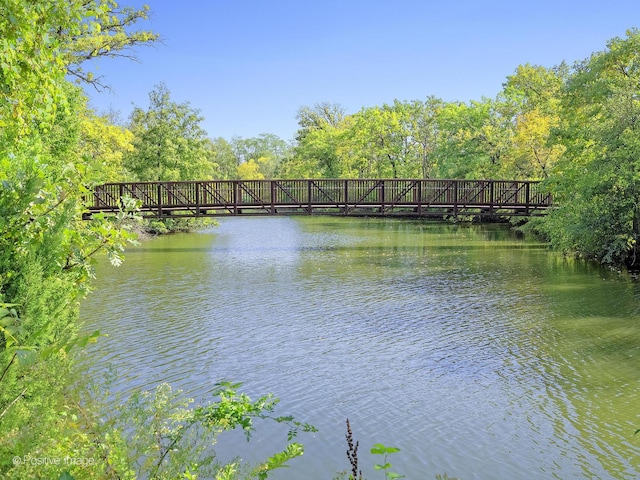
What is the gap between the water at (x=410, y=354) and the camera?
709cm

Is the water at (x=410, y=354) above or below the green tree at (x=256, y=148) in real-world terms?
below

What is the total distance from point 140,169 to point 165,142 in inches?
102

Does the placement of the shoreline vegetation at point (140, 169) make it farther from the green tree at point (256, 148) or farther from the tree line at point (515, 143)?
the green tree at point (256, 148)

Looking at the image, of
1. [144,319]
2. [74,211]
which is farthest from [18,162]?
[144,319]

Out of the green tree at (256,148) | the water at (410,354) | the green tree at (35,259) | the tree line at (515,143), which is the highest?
the green tree at (256,148)

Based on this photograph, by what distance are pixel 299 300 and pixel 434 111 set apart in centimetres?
3651

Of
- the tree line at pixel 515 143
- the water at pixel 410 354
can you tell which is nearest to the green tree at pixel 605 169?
the tree line at pixel 515 143

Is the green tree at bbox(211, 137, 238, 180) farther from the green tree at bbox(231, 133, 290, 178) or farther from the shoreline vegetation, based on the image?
the shoreline vegetation

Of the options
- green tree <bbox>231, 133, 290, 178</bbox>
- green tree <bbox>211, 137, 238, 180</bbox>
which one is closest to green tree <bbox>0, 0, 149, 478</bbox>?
green tree <bbox>211, 137, 238, 180</bbox>

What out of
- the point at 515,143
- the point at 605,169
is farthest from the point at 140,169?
the point at 605,169

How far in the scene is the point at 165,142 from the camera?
126 ft

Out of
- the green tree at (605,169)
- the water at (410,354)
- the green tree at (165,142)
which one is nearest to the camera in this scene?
the water at (410,354)

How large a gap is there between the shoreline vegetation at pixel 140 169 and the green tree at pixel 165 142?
0.11 metres

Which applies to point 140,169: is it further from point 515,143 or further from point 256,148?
point 256,148
